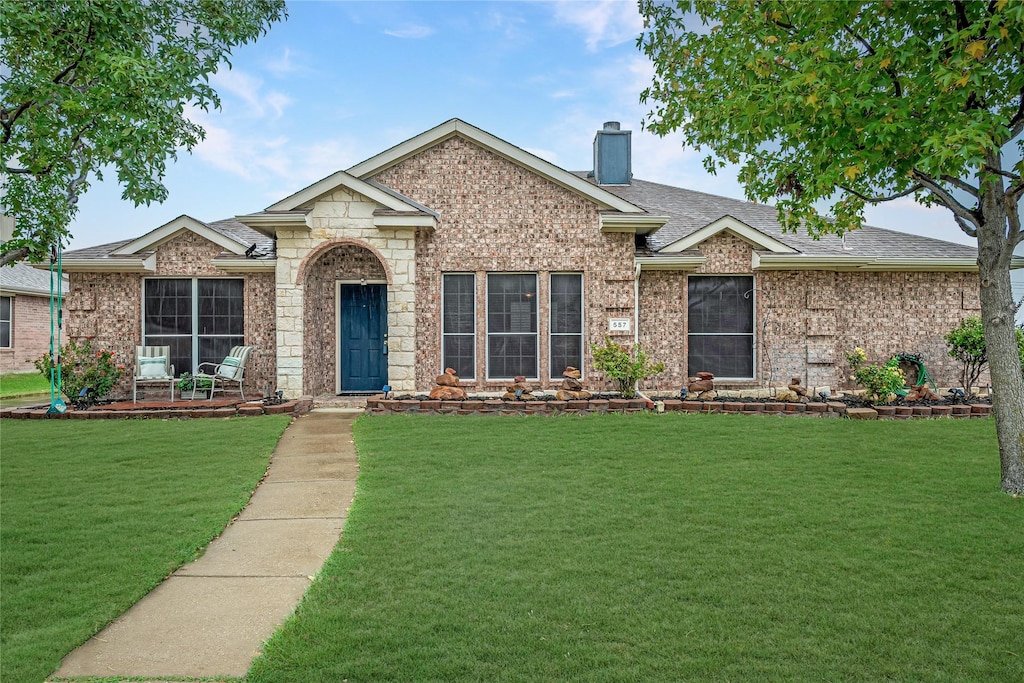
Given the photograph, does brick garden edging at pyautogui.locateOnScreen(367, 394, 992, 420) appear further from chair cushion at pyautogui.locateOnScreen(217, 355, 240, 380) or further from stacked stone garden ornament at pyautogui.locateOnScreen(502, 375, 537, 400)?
chair cushion at pyautogui.locateOnScreen(217, 355, 240, 380)

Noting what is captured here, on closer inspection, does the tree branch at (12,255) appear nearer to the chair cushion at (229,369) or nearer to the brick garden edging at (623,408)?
the brick garden edging at (623,408)

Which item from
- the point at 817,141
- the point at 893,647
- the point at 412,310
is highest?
the point at 817,141

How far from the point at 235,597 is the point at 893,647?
3868 millimetres

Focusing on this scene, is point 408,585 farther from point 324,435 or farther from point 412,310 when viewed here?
point 412,310

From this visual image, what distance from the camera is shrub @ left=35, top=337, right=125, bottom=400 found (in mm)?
12453

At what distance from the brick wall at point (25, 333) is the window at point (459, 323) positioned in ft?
58.4

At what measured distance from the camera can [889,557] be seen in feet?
15.6

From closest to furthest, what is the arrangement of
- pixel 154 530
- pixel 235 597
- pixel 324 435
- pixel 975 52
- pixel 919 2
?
1. pixel 235 597
2. pixel 154 530
3. pixel 975 52
4. pixel 919 2
5. pixel 324 435

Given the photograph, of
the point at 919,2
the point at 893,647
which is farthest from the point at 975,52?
the point at 893,647

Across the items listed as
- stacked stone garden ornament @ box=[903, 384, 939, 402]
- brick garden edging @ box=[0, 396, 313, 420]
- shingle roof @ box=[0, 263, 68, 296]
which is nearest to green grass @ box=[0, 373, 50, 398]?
shingle roof @ box=[0, 263, 68, 296]

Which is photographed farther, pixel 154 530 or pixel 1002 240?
pixel 1002 240

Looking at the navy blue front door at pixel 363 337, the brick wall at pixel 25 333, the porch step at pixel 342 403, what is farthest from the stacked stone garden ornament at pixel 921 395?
the brick wall at pixel 25 333

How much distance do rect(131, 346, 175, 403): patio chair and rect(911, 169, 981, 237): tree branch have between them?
1295 centimetres

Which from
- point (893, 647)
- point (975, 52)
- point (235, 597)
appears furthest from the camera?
point (975, 52)
